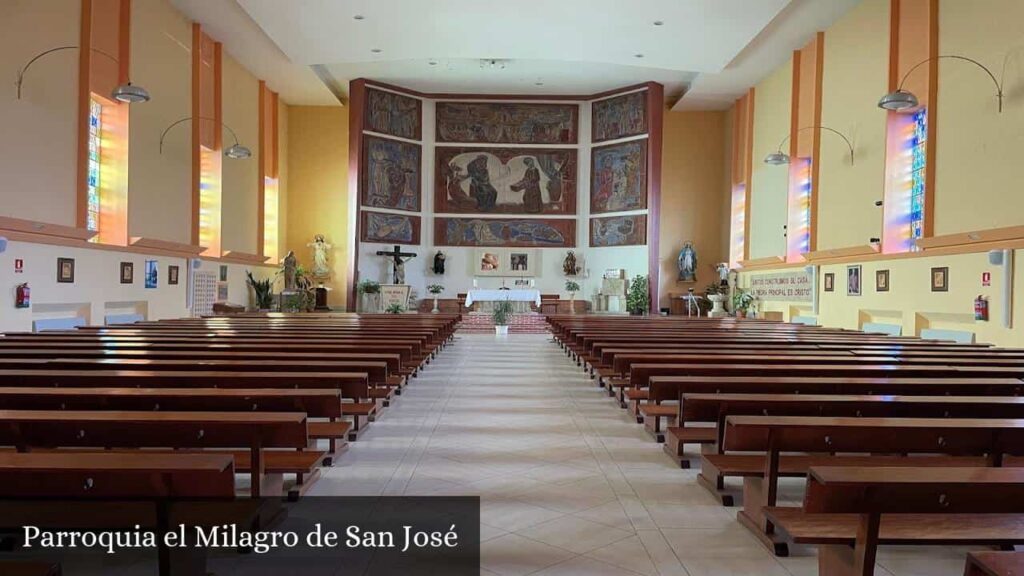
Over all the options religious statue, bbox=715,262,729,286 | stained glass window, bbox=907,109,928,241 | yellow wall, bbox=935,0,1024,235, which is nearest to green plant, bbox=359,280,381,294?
religious statue, bbox=715,262,729,286

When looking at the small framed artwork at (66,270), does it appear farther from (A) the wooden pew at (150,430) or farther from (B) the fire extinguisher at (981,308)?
(B) the fire extinguisher at (981,308)

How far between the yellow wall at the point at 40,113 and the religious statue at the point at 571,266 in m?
15.1

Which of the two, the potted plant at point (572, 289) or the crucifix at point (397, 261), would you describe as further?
the potted plant at point (572, 289)

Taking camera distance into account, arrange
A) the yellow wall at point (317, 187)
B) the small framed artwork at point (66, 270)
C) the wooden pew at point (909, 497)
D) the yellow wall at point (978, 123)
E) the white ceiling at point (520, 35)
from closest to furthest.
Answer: the wooden pew at point (909, 497) < the yellow wall at point (978, 123) < the small framed artwork at point (66, 270) < the white ceiling at point (520, 35) < the yellow wall at point (317, 187)

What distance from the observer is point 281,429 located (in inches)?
105

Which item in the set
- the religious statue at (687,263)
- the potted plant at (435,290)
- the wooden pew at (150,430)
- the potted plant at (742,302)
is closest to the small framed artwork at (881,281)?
the potted plant at (742,302)

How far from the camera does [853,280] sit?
12.9m

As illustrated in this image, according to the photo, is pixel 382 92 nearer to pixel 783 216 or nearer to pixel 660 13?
pixel 660 13

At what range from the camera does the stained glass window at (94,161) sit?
38.2 ft

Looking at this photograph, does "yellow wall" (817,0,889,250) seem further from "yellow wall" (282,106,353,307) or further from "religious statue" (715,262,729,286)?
"yellow wall" (282,106,353,307)

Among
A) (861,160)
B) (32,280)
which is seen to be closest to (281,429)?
(32,280)

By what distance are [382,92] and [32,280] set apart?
13748 millimetres

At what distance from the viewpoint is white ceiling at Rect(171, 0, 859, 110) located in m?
13.9

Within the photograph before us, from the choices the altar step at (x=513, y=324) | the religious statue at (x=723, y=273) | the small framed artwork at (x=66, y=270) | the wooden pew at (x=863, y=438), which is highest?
the religious statue at (x=723, y=273)
